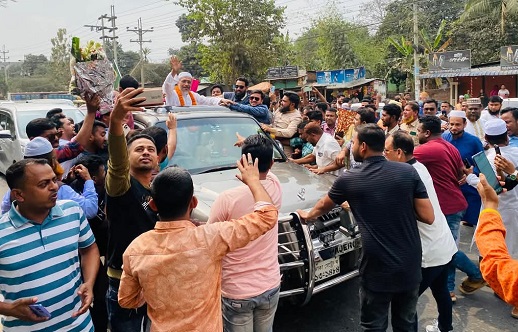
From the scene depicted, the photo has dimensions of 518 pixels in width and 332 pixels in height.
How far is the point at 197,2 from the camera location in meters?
24.6

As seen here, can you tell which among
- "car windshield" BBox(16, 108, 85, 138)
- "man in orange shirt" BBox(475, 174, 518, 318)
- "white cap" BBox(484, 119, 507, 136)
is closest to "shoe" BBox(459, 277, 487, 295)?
"white cap" BBox(484, 119, 507, 136)

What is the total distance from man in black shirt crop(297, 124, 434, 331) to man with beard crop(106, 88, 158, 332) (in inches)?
51.0

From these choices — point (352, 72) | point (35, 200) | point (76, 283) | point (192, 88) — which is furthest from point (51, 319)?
point (352, 72)

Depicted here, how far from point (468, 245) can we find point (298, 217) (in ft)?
10.9

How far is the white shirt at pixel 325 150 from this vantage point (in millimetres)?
5043

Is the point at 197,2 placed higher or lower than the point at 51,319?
higher

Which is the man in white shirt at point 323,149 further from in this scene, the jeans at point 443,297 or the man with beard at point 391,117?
the jeans at point 443,297

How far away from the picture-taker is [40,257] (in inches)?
87.0

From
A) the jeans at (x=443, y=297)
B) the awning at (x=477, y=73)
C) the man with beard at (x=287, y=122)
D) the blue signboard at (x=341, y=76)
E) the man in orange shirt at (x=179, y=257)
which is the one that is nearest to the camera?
the man in orange shirt at (x=179, y=257)

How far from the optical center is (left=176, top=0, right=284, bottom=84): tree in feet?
81.7

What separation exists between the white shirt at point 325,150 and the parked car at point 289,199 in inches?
12.7

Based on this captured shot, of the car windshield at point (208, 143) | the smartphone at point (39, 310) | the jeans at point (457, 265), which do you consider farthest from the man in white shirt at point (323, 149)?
the smartphone at point (39, 310)

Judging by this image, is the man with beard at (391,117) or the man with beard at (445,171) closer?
the man with beard at (445,171)

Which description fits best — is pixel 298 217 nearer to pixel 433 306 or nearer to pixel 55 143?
pixel 433 306
